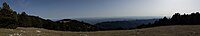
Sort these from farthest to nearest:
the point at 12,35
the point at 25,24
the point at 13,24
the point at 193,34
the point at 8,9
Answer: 1. the point at 25,24
2. the point at 8,9
3. the point at 13,24
4. the point at 12,35
5. the point at 193,34

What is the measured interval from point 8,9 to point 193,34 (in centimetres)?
4517

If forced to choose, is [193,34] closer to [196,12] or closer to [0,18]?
[0,18]

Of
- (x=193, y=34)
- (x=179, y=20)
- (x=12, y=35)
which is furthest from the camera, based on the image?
(x=179, y=20)

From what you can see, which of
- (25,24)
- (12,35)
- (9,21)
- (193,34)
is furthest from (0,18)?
(193,34)

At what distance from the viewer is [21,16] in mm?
89250

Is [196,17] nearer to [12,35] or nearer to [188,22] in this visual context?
[188,22]

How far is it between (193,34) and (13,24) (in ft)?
132

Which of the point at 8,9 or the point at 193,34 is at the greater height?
the point at 8,9

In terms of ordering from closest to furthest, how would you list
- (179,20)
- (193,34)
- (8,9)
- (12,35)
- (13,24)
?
(193,34) → (12,35) → (13,24) → (8,9) → (179,20)

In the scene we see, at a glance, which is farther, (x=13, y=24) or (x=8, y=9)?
(x=8, y=9)

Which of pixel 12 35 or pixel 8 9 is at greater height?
pixel 8 9

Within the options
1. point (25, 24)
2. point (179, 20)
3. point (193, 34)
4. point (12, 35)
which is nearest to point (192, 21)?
point (179, 20)

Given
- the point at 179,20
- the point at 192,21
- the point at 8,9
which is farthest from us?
the point at 179,20

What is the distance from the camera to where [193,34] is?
35469 mm
